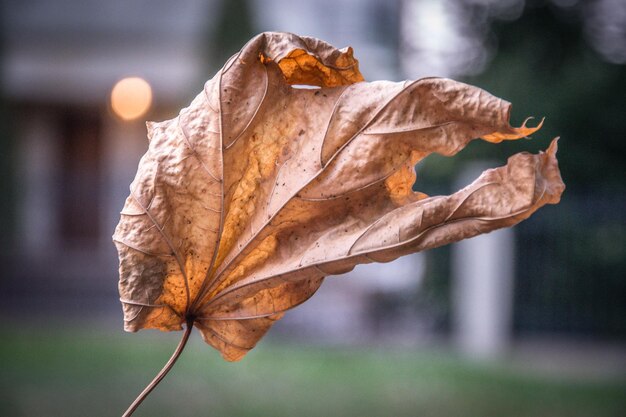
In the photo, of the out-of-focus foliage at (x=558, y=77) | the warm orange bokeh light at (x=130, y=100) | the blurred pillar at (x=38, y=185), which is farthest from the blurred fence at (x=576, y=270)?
the blurred pillar at (x=38, y=185)

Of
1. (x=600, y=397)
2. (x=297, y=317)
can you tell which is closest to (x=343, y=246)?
(x=600, y=397)

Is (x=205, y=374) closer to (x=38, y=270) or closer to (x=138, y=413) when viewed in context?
(x=138, y=413)

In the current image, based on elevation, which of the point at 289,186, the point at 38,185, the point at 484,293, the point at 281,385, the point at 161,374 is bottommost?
the point at 281,385

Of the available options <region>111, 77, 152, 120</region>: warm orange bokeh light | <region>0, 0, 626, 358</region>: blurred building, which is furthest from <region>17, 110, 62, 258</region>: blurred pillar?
<region>111, 77, 152, 120</region>: warm orange bokeh light

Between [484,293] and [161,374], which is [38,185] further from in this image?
[161,374]

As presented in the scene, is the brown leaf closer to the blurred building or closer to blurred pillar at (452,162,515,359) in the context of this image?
the blurred building

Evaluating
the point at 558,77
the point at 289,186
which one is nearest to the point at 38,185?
the point at 558,77
